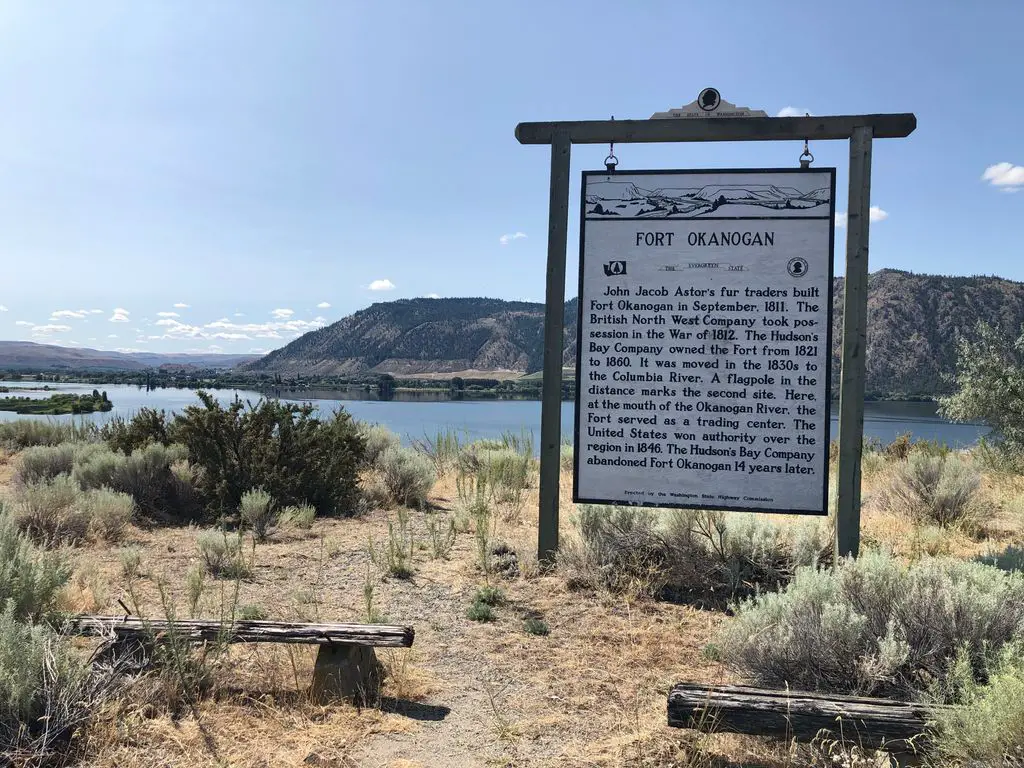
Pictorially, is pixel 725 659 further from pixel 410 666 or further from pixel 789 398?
pixel 789 398

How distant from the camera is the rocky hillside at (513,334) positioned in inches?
2167

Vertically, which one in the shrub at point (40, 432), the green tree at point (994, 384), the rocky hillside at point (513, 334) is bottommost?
the shrub at point (40, 432)

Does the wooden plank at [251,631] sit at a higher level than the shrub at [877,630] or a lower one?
lower

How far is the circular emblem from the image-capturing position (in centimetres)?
529

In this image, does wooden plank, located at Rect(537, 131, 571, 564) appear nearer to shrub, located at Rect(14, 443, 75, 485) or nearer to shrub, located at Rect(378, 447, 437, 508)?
shrub, located at Rect(378, 447, 437, 508)

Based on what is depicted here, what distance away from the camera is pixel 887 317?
61.2 m

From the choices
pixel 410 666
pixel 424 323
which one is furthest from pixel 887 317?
pixel 410 666

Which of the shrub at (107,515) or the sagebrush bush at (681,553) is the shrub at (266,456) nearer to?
Result: the shrub at (107,515)

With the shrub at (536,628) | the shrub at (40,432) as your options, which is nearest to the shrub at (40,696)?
the shrub at (536,628)

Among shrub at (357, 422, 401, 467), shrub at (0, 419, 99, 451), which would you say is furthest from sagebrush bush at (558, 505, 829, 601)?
shrub at (0, 419, 99, 451)

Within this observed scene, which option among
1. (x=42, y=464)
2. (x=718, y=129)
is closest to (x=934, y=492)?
(x=718, y=129)

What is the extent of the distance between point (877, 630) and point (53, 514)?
645 cm

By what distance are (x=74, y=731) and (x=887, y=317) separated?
68401 mm

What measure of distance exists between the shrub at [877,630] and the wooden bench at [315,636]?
1647 mm
